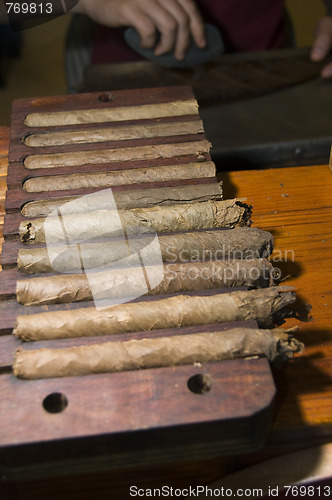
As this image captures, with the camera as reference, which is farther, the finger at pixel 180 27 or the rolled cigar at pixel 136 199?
the finger at pixel 180 27

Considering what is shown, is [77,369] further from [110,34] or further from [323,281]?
[110,34]

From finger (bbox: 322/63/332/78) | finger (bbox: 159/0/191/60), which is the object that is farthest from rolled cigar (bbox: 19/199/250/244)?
finger (bbox: 322/63/332/78)

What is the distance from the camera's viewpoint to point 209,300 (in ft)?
3.29

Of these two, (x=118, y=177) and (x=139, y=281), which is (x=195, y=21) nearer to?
(x=118, y=177)

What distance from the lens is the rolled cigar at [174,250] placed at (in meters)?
1.09

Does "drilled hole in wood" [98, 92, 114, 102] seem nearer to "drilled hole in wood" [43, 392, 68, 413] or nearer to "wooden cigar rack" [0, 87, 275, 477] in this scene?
"wooden cigar rack" [0, 87, 275, 477]

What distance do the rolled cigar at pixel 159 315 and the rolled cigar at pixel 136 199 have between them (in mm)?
309

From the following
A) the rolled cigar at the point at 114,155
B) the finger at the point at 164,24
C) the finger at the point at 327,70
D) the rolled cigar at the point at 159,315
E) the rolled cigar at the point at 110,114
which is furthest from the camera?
the finger at the point at 327,70

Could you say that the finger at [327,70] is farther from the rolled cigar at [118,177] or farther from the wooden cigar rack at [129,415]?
the wooden cigar rack at [129,415]

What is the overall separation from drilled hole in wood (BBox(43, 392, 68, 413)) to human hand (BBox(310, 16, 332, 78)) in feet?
5.89

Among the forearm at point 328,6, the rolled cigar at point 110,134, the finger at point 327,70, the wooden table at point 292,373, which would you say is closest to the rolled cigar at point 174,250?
the wooden table at point 292,373

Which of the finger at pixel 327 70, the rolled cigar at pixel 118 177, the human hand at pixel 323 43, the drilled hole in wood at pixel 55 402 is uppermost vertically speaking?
the rolled cigar at pixel 118 177

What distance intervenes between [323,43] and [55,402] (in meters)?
1.88

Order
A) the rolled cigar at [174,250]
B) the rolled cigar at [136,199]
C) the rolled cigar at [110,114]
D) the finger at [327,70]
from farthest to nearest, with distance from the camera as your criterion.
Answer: the finger at [327,70] < the rolled cigar at [110,114] < the rolled cigar at [136,199] < the rolled cigar at [174,250]
